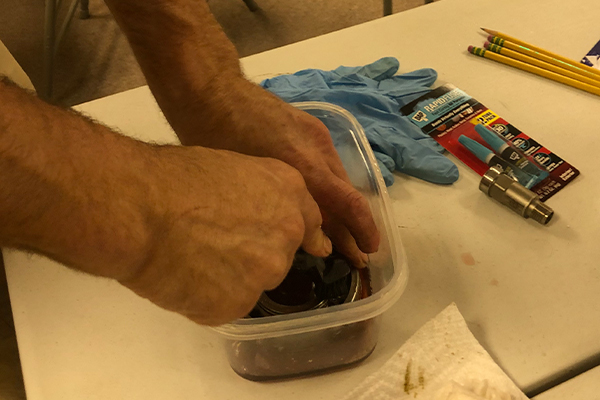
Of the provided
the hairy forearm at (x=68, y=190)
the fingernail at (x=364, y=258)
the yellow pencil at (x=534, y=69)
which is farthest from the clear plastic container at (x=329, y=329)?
the yellow pencil at (x=534, y=69)

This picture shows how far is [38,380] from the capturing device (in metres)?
0.48

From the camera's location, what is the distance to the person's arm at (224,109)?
47cm

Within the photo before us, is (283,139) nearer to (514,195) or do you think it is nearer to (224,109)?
(224,109)

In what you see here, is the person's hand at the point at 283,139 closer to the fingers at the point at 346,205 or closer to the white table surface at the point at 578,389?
the fingers at the point at 346,205

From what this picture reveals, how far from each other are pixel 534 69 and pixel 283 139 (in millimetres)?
488

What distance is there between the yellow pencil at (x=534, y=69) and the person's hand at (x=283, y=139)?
1.33 ft

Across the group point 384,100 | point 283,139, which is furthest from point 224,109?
point 384,100

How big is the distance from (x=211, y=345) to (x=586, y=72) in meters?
0.69

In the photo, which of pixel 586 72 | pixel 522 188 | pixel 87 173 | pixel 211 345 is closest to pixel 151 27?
pixel 87 173

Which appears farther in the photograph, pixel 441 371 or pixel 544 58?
pixel 544 58

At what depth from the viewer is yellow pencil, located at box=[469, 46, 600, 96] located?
0.67 m

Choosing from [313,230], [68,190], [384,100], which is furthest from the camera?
[384,100]

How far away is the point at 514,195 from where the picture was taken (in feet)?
1.83

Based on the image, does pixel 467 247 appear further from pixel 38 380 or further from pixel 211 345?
pixel 38 380
